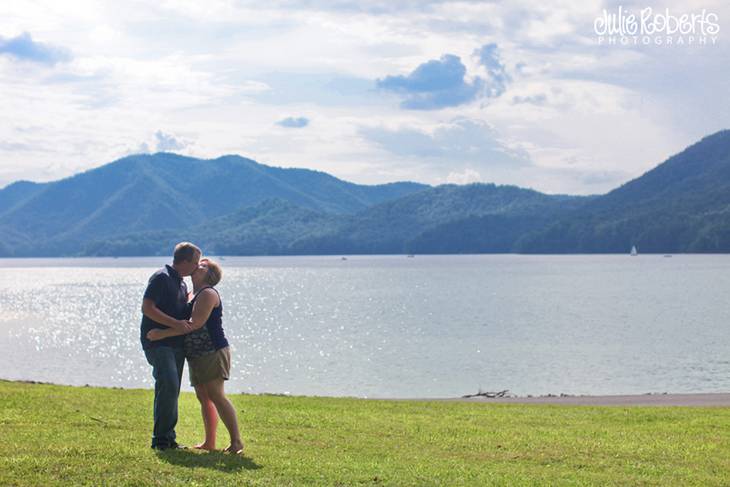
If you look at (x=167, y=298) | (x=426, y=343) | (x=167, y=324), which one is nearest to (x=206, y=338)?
(x=167, y=324)

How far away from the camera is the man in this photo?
1150cm

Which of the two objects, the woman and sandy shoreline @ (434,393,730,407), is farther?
sandy shoreline @ (434,393,730,407)

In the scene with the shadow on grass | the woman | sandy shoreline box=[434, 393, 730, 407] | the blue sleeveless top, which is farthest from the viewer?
sandy shoreline box=[434, 393, 730, 407]

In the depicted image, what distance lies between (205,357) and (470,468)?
3979 mm

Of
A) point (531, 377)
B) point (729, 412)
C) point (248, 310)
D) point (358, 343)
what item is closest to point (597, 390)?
A: point (531, 377)

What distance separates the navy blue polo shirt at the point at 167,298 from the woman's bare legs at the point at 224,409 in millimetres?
700

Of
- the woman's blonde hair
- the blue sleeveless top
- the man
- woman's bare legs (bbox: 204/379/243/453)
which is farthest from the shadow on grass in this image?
the woman's blonde hair

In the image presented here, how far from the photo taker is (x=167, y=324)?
1151cm

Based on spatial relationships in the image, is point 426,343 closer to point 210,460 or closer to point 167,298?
point 210,460

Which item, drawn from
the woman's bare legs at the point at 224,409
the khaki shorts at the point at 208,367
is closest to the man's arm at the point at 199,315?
the khaki shorts at the point at 208,367

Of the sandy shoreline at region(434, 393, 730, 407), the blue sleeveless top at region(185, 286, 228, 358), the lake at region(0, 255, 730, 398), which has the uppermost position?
the blue sleeveless top at region(185, 286, 228, 358)

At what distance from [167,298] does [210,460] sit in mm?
2176

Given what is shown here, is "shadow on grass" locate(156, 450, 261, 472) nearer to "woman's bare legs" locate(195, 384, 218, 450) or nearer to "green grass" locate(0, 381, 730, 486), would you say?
"green grass" locate(0, 381, 730, 486)

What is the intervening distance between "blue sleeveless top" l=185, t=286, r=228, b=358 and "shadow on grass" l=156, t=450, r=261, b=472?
1319 millimetres
